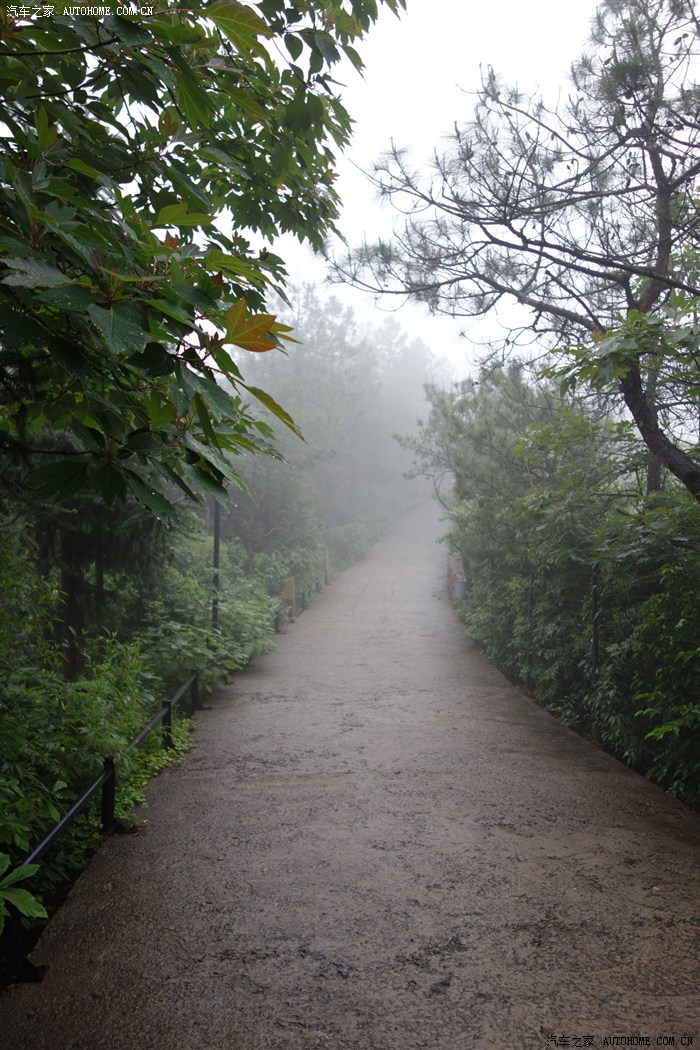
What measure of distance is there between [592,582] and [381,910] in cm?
480

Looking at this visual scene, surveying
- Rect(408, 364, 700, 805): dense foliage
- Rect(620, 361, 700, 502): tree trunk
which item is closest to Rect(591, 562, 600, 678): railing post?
Rect(408, 364, 700, 805): dense foliage

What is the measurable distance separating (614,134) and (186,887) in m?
6.37

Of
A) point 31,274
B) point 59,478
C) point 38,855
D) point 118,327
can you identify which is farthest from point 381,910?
point 31,274

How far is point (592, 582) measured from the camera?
7.46 meters

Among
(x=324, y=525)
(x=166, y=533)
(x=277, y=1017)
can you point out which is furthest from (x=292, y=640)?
(x=324, y=525)

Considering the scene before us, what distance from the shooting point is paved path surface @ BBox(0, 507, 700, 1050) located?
2648 millimetres

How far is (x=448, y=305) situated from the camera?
23.5ft

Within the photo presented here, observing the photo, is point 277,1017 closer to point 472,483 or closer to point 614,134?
point 614,134

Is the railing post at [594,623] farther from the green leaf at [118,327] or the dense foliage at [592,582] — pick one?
the green leaf at [118,327]

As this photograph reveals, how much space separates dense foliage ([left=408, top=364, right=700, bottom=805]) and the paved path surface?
2.09 feet

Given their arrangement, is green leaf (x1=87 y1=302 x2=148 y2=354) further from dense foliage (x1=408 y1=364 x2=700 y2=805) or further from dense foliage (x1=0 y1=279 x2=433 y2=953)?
dense foliage (x1=408 y1=364 x2=700 y2=805)

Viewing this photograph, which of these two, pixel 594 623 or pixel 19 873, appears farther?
pixel 594 623

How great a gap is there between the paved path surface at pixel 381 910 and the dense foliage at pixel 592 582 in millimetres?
638

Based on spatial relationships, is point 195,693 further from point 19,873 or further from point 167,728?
point 19,873
